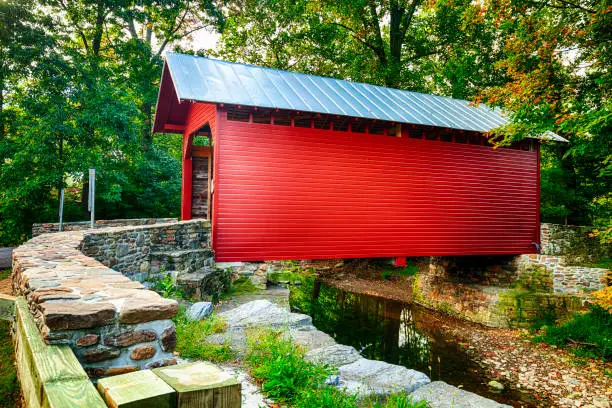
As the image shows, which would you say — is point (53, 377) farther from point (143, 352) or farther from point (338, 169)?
point (338, 169)

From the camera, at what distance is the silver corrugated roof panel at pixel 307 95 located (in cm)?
843

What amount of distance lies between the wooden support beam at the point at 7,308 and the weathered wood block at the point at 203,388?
2.33 metres

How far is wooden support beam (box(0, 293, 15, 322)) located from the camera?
120 inches

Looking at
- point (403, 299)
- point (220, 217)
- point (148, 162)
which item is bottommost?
point (403, 299)

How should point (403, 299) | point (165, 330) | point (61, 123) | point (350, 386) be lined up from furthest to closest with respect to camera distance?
point (403, 299) < point (61, 123) < point (350, 386) < point (165, 330)

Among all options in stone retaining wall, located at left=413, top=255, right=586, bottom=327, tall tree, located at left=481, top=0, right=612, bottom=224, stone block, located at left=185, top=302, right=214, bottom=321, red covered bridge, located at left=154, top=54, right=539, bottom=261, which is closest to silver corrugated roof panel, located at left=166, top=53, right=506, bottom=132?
red covered bridge, located at left=154, top=54, right=539, bottom=261

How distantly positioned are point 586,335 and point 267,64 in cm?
1791

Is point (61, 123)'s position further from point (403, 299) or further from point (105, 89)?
point (403, 299)

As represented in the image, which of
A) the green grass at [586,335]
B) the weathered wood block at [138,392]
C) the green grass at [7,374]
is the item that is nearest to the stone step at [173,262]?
the green grass at [7,374]

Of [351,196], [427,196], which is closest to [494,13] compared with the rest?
[427,196]

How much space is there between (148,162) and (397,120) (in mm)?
11711

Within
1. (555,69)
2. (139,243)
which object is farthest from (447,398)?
(555,69)

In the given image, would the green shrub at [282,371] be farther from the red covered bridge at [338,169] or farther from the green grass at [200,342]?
the red covered bridge at [338,169]

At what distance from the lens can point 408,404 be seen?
A: 299 cm
